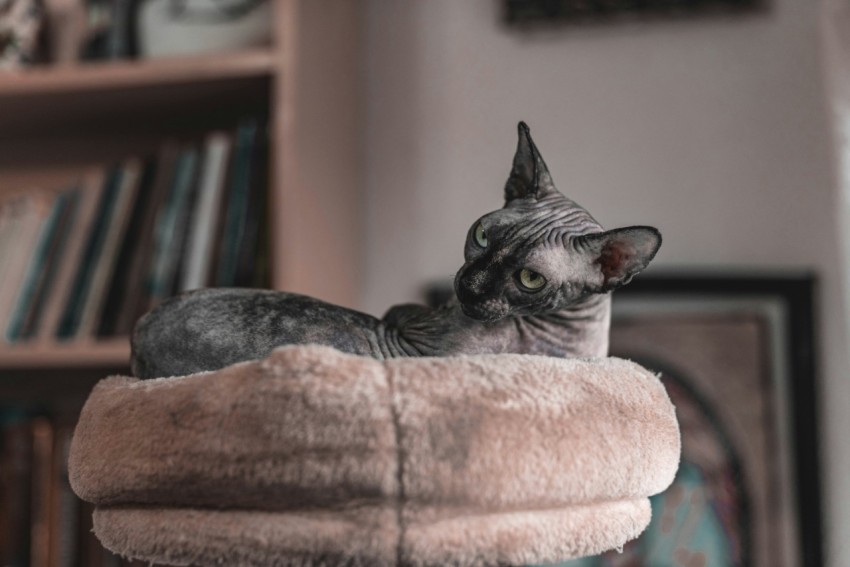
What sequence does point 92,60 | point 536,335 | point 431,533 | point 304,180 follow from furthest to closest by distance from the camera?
point 92,60
point 304,180
point 536,335
point 431,533

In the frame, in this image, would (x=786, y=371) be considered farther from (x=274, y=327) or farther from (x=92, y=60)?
(x=92, y=60)

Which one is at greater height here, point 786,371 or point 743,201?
point 743,201

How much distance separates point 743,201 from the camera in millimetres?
1229

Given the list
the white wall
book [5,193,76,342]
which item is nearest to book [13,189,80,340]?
book [5,193,76,342]

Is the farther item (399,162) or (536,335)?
(399,162)

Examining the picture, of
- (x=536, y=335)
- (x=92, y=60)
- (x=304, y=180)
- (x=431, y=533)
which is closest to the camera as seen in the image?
(x=431, y=533)

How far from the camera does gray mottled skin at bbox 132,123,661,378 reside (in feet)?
1.61

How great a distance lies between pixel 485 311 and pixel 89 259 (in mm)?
923

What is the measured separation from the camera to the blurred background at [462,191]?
117 cm

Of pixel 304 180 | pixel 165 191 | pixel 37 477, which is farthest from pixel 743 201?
pixel 37 477

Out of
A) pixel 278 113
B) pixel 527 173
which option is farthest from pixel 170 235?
pixel 527 173

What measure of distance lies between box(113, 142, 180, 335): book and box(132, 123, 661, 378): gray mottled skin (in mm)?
693

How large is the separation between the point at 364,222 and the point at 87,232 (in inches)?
15.5

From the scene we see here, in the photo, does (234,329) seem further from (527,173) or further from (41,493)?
(41,493)
